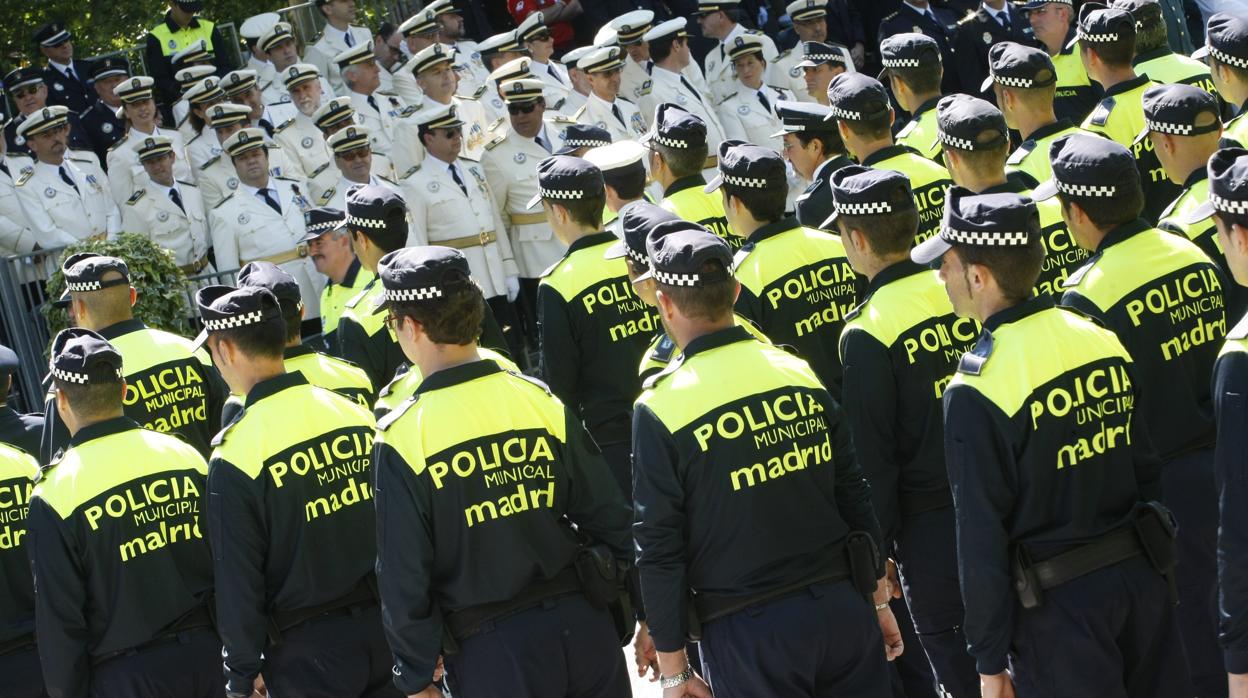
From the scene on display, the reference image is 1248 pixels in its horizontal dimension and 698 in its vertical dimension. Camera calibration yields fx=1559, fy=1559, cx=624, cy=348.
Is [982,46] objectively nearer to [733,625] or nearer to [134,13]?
[134,13]

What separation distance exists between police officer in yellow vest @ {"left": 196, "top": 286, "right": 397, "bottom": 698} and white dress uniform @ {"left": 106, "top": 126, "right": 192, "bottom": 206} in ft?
22.6

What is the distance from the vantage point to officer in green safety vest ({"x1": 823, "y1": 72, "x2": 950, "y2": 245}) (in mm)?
6906

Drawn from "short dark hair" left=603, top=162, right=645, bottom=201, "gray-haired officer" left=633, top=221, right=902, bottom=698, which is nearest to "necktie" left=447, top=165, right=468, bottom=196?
"short dark hair" left=603, top=162, right=645, bottom=201

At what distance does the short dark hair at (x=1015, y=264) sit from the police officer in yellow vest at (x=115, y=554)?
2.68m

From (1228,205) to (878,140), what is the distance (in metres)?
3.15

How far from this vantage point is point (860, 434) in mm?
4934

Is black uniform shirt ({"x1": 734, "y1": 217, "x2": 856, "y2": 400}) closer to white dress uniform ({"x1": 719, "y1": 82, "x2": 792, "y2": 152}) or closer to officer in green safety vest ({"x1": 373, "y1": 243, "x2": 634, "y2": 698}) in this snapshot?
officer in green safety vest ({"x1": 373, "y1": 243, "x2": 634, "y2": 698})

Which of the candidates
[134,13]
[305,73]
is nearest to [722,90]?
[305,73]

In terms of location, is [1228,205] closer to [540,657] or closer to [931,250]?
[931,250]

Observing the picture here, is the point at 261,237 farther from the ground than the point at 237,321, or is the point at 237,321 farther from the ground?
the point at 261,237

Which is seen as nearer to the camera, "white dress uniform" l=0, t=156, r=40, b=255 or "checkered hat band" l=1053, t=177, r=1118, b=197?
"checkered hat band" l=1053, t=177, r=1118, b=197

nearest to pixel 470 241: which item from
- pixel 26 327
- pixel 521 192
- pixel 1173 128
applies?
pixel 521 192

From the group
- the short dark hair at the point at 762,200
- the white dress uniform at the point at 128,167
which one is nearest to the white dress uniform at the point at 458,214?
the white dress uniform at the point at 128,167

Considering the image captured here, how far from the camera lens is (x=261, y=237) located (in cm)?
1097
